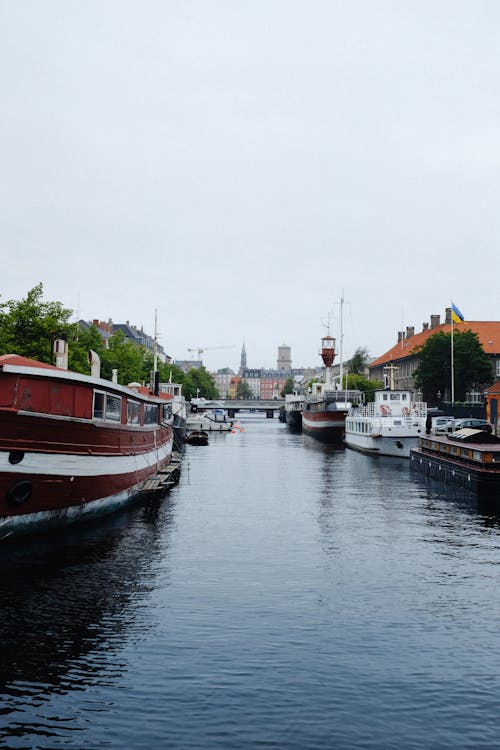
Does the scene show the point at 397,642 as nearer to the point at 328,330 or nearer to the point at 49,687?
the point at 49,687

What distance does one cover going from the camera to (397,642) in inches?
517

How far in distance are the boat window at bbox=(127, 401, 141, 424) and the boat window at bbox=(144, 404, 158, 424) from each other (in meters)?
2.56

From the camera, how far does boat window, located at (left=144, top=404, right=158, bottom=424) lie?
34656 millimetres

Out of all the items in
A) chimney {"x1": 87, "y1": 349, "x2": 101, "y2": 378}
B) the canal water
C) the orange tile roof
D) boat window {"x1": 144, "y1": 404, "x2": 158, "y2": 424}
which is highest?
the orange tile roof

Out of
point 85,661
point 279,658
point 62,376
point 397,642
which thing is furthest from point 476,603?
point 62,376

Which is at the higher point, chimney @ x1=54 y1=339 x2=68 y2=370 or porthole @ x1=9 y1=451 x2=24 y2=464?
chimney @ x1=54 y1=339 x2=68 y2=370

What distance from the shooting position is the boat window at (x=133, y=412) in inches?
1157

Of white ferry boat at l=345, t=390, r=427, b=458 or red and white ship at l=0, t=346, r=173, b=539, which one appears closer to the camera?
red and white ship at l=0, t=346, r=173, b=539

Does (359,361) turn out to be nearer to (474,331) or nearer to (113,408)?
(474,331)

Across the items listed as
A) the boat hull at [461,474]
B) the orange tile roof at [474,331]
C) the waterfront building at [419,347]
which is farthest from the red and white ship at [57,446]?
the orange tile roof at [474,331]

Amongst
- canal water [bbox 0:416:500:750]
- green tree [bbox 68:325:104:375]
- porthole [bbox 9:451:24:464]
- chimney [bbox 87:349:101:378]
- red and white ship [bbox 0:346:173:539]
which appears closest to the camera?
canal water [bbox 0:416:500:750]

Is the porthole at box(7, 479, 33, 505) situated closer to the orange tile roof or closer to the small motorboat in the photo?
the small motorboat

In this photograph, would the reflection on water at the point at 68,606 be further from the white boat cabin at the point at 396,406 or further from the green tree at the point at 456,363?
the green tree at the point at 456,363

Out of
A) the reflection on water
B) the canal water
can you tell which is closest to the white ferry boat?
the canal water
